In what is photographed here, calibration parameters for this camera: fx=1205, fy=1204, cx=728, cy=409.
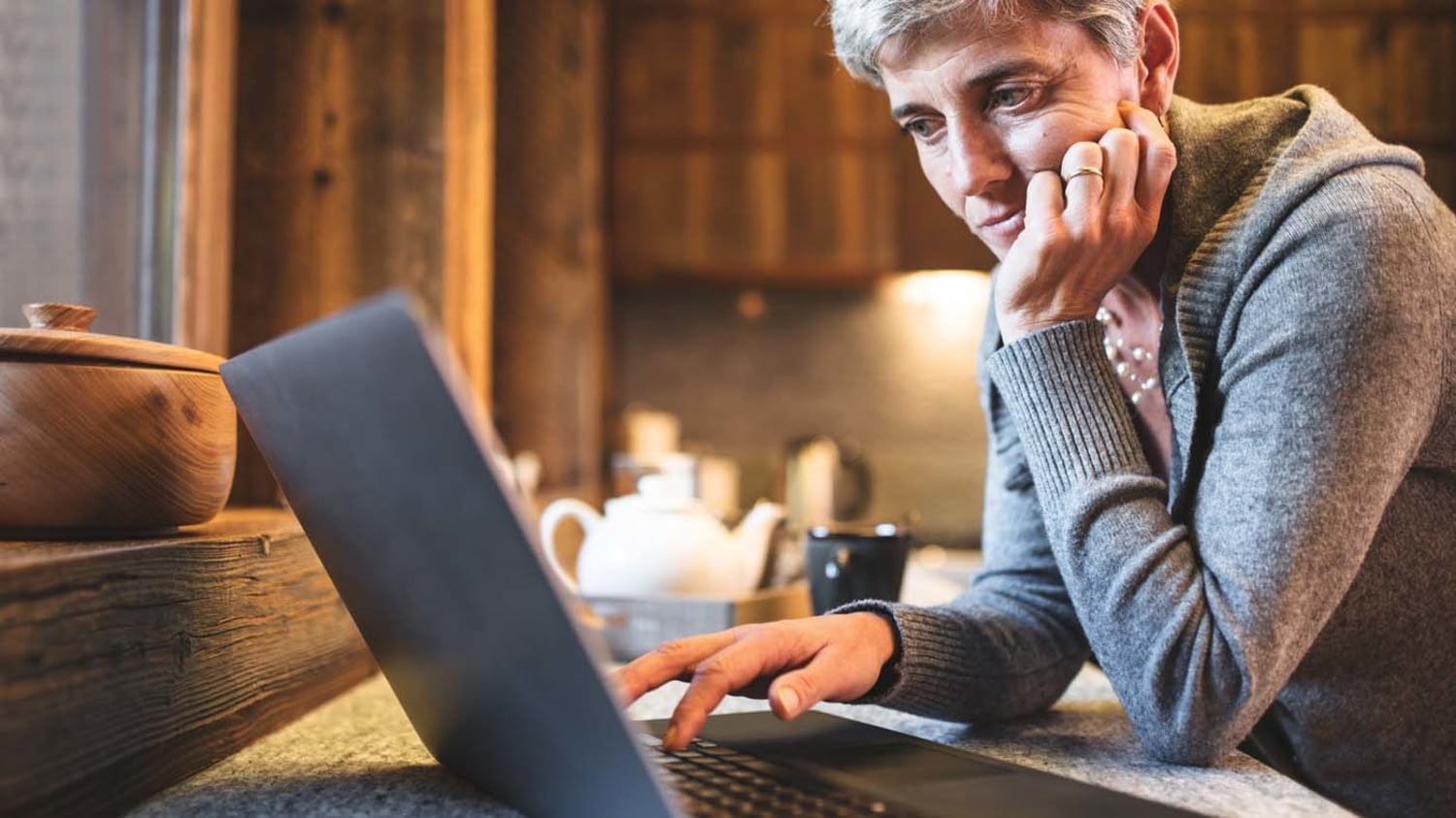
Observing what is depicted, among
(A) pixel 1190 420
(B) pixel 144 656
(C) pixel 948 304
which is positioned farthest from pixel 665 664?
(C) pixel 948 304

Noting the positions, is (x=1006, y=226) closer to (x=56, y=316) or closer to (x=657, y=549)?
(x=657, y=549)

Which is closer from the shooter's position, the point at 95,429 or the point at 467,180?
the point at 95,429

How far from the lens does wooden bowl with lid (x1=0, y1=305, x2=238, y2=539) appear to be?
647mm

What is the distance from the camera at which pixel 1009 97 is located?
90 cm

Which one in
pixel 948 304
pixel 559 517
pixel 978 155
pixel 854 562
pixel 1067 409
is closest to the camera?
pixel 1067 409

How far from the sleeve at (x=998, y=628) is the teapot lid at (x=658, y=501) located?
0.30m

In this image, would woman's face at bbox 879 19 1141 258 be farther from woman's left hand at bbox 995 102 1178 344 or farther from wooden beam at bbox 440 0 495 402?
wooden beam at bbox 440 0 495 402

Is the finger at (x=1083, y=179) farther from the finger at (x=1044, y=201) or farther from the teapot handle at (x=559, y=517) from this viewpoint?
the teapot handle at (x=559, y=517)

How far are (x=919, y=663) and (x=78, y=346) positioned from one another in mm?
562

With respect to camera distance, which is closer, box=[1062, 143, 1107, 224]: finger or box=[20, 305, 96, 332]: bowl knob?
box=[20, 305, 96, 332]: bowl knob

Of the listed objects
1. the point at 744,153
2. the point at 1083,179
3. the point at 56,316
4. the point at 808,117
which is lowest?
the point at 56,316

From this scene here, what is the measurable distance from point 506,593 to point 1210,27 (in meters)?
3.84

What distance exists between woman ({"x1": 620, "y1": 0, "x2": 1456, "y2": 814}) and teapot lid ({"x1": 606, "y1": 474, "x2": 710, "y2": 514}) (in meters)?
0.36

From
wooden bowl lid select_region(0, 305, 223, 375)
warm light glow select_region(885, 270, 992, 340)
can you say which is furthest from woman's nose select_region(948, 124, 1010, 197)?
warm light glow select_region(885, 270, 992, 340)
